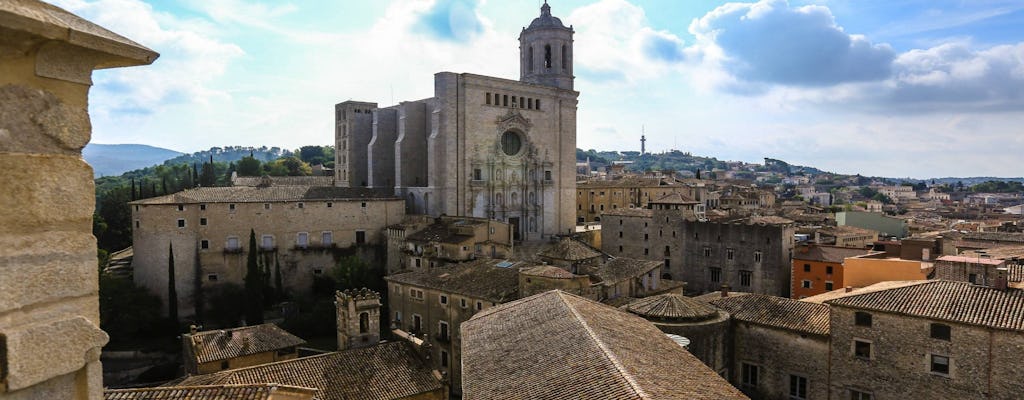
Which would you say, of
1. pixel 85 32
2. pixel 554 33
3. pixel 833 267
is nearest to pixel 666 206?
pixel 833 267

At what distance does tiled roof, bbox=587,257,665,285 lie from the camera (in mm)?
31984

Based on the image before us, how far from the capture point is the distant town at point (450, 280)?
3117 millimetres

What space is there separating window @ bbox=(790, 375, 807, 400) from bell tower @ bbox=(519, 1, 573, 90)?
151 ft

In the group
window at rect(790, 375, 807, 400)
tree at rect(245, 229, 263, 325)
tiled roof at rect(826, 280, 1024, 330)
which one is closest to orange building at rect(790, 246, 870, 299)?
tiled roof at rect(826, 280, 1024, 330)

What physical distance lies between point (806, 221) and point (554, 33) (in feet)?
114

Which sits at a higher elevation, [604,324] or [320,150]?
[320,150]

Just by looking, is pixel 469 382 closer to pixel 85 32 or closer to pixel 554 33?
pixel 85 32

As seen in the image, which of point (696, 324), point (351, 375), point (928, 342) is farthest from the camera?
point (696, 324)

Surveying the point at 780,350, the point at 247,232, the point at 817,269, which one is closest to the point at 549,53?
the point at 817,269

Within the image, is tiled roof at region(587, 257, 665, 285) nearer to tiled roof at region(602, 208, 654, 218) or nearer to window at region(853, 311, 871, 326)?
window at region(853, 311, 871, 326)

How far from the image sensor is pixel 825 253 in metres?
43.4

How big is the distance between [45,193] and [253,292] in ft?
128

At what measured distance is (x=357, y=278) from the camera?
40500 mm

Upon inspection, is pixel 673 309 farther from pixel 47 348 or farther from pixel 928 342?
pixel 47 348
